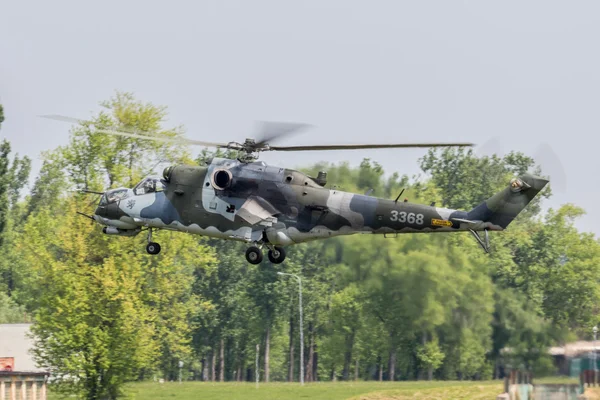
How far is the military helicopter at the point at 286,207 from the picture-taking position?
1574 inches

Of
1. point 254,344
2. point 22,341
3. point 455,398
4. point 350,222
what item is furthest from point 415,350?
point 254,344

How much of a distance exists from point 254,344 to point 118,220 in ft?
238

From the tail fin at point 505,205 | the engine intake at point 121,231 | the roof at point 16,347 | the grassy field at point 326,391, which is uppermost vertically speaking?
the tail fin at point 505,205

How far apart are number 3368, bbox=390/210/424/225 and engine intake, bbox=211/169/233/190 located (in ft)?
20.5

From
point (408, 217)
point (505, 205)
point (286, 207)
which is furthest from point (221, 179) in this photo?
point (505, 205)

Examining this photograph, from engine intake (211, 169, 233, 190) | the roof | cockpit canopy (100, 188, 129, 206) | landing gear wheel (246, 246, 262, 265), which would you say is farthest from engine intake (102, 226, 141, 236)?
the roof

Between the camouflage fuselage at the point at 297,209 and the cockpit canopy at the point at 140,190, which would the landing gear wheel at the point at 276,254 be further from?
the cockpit canopy at the point at 140,190

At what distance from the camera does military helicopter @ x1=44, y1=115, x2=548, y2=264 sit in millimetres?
39969

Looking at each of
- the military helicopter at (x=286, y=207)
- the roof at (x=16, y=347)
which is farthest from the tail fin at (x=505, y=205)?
the roof at (x=16, y=347)

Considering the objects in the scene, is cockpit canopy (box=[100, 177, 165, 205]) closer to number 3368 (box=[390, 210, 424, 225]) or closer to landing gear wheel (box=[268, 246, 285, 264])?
landing gear wheel (box=[268, 246, 285, 264])

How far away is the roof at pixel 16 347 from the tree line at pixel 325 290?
6.54 meters

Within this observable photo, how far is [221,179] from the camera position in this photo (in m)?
41.4

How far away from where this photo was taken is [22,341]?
83.0 metres

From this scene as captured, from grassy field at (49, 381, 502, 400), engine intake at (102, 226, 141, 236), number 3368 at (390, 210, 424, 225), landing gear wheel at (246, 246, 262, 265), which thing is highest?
number 3368 at (390, 210, 424, 225)
